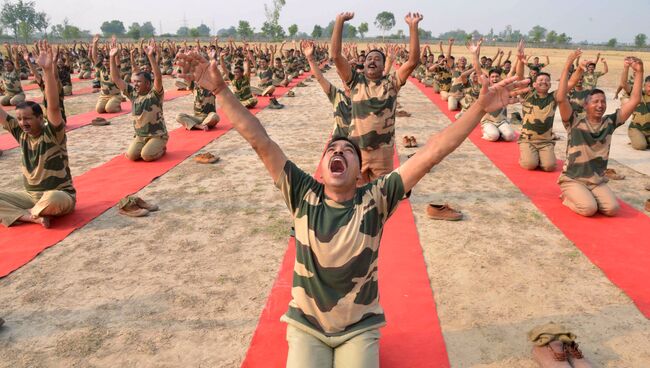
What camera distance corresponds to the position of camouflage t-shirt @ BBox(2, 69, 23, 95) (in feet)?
49.9

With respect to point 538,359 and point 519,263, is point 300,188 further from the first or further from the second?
point 519,263

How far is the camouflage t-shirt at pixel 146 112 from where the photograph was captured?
8.63 meters

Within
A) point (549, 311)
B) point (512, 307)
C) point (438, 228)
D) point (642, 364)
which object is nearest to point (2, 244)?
point (438, 228)

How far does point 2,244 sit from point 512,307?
18.7 feet

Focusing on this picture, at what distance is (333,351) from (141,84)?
24.2 feet

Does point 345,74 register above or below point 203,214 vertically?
above

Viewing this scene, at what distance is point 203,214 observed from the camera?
612cm

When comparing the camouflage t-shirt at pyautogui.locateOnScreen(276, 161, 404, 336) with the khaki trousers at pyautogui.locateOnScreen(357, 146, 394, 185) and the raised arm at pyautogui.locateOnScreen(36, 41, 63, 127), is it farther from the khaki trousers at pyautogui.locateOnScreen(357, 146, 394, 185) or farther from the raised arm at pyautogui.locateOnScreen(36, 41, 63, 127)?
the raised arm at pyautogui.locateOnScreen(36, 41, 63, 127)

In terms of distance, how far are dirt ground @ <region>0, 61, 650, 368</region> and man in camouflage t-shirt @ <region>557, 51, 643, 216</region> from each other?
24.9 inches

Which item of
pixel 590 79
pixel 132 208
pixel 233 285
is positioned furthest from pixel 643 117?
pixel 132 208

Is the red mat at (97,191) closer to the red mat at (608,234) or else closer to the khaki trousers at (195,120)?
the khaki trousers at (195,120)

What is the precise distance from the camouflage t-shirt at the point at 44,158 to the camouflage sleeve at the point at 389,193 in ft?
15.7

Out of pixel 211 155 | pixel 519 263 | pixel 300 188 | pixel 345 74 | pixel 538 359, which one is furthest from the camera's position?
pixel 211 155

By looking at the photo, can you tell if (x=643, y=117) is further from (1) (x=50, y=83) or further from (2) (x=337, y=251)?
(1) (x=50, y=83)
